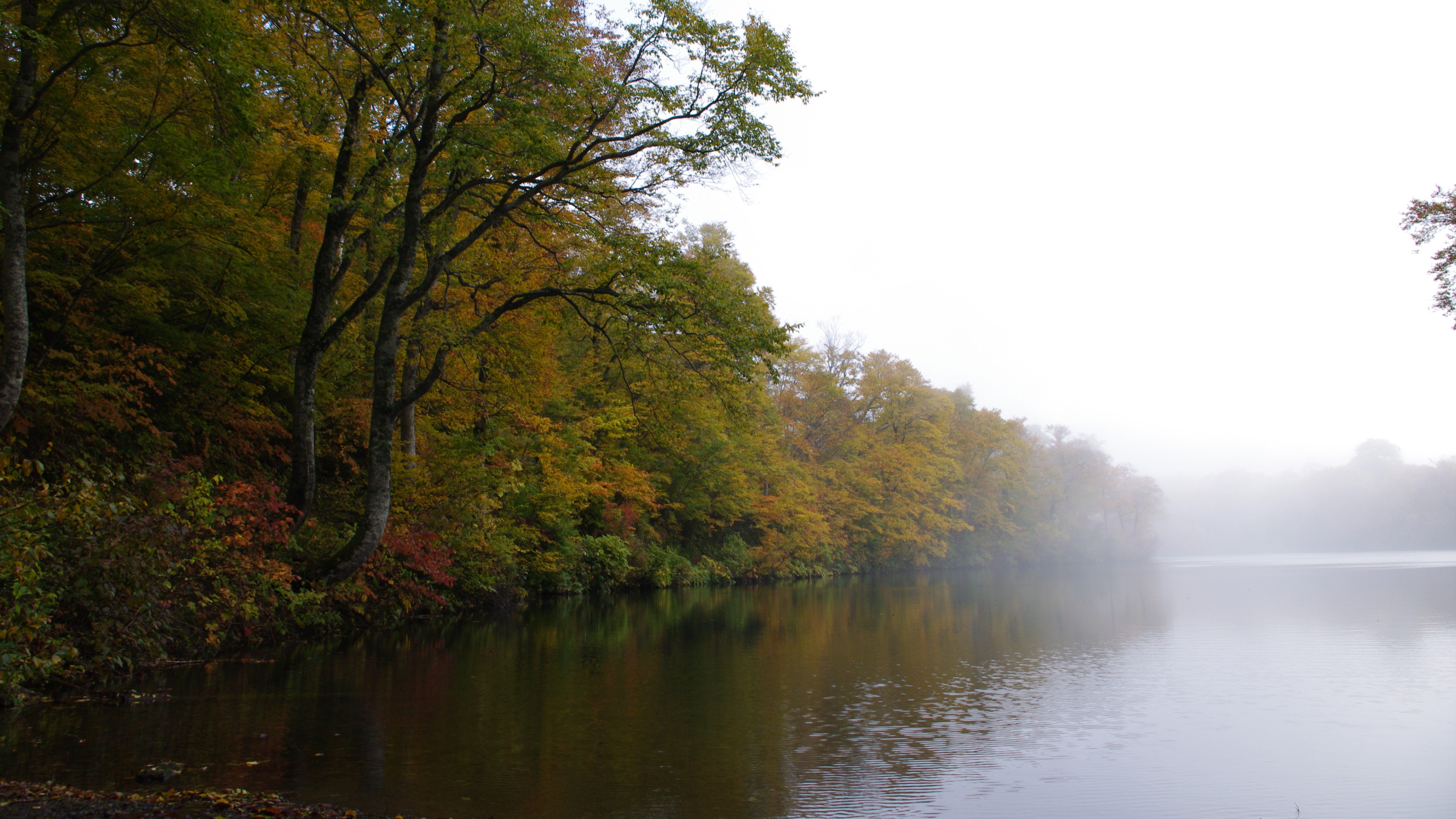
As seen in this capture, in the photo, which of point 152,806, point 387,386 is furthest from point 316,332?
point 152,806

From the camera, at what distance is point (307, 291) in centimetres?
1438

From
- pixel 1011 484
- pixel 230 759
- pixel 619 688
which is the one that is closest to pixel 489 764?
pixel 230 759

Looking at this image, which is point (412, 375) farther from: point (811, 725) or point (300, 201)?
point (811, 725)

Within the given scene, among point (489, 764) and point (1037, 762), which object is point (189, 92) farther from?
point (1037, 762)

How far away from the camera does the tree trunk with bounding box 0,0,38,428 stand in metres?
8.54

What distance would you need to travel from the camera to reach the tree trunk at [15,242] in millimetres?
8539

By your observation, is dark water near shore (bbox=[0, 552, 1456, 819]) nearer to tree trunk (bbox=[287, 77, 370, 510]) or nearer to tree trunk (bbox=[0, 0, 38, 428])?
tree trunk (bbox=[287, 77, 370, 510])

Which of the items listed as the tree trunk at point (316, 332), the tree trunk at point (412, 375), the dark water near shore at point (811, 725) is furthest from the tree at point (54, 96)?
the tree trunk at point (412, 375)

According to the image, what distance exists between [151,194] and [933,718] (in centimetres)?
1178

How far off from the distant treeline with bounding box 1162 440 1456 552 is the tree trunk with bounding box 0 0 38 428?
97.7 m

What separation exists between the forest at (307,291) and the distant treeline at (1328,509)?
3580 inches

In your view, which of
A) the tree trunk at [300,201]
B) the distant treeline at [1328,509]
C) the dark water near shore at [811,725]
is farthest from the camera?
the distant treeline at [1328,509]

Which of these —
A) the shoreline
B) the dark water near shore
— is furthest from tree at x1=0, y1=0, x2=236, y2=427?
the shoreline

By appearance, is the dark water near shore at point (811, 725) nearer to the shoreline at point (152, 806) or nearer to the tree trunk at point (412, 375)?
the shoreline at point (152, 806)
